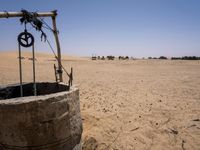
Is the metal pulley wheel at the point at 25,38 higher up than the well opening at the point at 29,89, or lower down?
higher up

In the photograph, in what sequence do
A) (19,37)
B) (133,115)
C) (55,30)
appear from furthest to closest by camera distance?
(133,115) < (55,30) < (19,37)

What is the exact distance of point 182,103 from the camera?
791 cm

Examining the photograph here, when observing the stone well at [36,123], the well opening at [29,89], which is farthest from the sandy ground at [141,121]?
the stone well at [36,123]

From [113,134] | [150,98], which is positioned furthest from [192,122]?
[150,98]

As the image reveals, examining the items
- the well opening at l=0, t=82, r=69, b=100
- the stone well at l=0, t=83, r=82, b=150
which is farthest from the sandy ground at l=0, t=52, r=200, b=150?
the stone well at l=0, t=83, r=82, b=150

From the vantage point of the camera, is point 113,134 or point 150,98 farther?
point 150,98

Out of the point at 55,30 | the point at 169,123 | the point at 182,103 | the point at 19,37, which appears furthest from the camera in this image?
the point at 182,103

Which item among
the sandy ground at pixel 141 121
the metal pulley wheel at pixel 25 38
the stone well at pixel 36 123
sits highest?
the metal pulley wheel at pixel 25 38

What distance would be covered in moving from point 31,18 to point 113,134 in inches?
123

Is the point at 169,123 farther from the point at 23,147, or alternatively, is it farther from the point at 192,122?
the point at 23,147

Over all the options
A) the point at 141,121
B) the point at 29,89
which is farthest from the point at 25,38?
the point at 141,121

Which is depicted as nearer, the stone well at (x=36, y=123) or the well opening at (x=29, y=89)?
the stone well at (x=36, y=123)

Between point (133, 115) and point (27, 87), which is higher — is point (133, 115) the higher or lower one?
the lower one

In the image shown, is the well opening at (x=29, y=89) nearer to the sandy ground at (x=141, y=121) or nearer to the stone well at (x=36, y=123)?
the sandy ground at (x=141, y=121)
